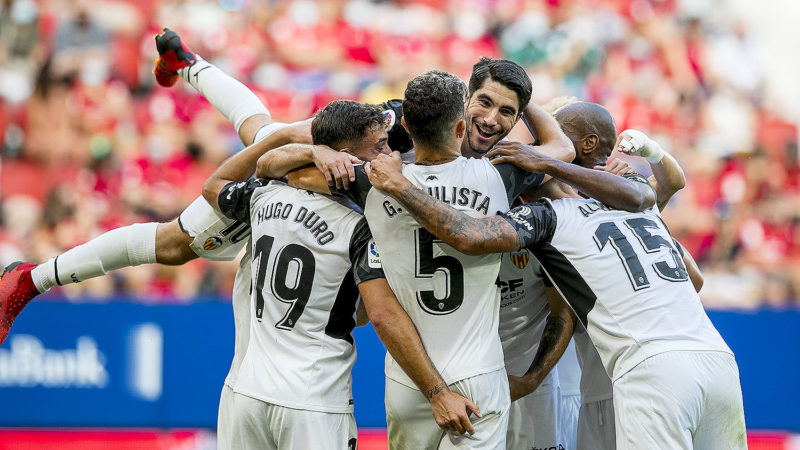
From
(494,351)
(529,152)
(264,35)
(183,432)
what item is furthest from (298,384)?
(264,35)

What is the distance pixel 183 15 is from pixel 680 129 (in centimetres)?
651

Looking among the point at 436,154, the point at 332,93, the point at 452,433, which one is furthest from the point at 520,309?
the point at 332,93

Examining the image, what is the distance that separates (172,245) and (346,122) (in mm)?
1469

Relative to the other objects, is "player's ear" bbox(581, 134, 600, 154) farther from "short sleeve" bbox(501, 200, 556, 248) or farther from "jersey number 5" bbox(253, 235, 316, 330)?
"jersey number 5" bbox(253, 235, 316, 330)

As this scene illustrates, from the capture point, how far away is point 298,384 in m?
3.77

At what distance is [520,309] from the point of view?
444 centimetres

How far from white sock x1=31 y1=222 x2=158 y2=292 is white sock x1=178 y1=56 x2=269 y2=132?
79 cm

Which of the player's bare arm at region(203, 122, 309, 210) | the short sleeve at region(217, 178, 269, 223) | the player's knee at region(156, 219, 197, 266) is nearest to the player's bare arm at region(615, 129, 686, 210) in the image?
the player's bare arm at region(203, 122, 309, 210)

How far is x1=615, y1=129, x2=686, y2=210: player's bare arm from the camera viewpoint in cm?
418

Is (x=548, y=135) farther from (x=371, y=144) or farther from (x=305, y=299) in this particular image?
(x=305, y=299)

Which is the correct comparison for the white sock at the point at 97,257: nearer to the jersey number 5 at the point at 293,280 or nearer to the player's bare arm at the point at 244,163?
the player's bare arm at the point at 244,163

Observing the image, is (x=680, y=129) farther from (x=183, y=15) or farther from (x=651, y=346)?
(x=651, y=346)

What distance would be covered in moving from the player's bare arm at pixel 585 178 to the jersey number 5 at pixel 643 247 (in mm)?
100

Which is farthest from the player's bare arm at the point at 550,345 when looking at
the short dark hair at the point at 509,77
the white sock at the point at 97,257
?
the white sock at the point at 97,257
